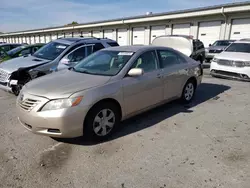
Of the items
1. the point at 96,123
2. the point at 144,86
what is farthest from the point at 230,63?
the point at 96,123

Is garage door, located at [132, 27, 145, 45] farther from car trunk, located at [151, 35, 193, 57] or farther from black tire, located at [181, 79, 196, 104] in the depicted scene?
black tire, located at [181, 79, 196, 104]

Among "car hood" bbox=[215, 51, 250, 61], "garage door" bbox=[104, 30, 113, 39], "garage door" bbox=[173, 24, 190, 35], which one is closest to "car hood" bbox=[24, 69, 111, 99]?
"car hood" bbox=[215, 51, 250, 61]

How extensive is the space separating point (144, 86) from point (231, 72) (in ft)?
17.7

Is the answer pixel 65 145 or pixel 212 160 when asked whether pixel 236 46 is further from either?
pixel 65 145

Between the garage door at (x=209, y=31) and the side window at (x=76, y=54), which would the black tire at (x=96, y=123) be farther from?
the garage door at (x=209, y=31)

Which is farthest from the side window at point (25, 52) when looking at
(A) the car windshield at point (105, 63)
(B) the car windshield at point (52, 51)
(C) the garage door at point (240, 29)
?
(C) the garage door at point (240, 29)

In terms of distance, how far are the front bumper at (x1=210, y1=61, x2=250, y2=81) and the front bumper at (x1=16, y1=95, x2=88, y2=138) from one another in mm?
6688

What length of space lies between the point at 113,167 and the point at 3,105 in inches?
154

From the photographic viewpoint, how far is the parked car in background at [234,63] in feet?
24.9

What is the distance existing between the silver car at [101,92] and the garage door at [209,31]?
1442 cm

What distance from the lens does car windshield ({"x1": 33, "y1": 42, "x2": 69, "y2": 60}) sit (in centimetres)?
650

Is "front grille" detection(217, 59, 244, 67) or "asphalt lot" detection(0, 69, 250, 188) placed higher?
"front grille" detection(217, 59, 244, 67)

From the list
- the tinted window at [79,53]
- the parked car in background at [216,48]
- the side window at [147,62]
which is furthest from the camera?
the parked car in background at [216,48]

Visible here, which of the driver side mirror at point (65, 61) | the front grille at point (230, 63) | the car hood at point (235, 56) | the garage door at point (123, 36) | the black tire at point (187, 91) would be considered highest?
the garage door at point (123, 36)
